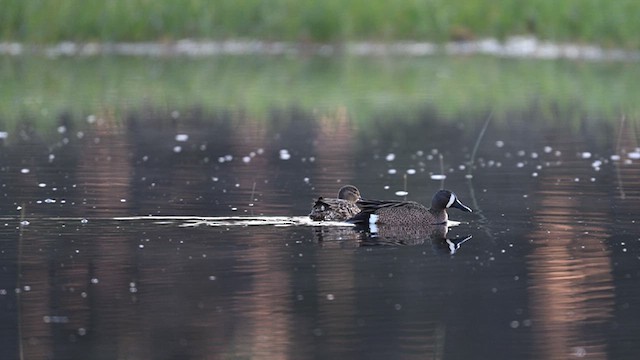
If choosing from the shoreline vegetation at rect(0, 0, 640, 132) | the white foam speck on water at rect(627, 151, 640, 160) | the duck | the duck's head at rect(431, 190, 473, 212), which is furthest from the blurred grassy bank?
the duck

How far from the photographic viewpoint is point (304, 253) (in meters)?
11.2

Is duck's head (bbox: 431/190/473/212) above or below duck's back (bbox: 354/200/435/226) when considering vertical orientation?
above

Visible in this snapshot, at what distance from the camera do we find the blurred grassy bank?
3481cm

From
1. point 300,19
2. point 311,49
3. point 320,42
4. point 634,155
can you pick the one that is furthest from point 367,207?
point 311,49

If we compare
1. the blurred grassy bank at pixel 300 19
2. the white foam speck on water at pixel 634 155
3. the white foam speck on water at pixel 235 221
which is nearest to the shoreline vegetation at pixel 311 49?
the blurred grassy bank at pixel 300 19

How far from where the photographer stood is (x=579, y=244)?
11.7 m

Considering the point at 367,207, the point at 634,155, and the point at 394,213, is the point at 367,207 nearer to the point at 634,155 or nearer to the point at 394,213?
the point at 394,213

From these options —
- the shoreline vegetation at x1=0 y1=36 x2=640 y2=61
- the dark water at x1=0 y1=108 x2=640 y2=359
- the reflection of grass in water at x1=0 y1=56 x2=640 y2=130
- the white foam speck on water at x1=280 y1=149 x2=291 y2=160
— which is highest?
the shoreline vegetation at x1=0 y1=36 x2=640 y2=61

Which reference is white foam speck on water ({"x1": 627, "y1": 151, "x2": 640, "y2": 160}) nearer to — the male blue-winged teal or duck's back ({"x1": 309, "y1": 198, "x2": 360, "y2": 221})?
the male blue-winged teal

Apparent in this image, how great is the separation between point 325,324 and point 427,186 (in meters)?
6.88

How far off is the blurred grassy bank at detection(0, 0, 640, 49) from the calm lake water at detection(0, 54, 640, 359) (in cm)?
1531

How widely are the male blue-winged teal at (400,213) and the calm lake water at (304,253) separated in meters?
0.29

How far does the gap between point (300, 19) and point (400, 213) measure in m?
23.6

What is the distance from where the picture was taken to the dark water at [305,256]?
856 centimetres
